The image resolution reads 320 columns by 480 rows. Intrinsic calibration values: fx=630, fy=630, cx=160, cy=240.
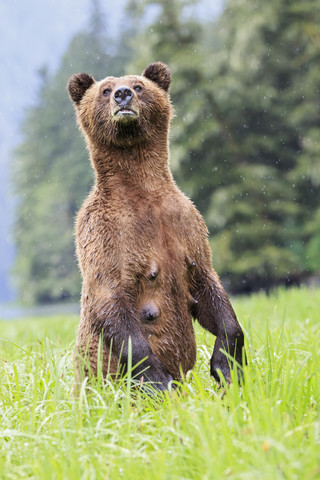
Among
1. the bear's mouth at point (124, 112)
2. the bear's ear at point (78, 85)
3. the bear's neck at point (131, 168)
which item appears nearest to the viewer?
the bear's mouth at point (124, 112)

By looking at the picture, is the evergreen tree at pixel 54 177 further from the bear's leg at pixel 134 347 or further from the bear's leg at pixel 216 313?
the bear's leg at pixel 134 347

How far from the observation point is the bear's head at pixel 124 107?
3148 mm

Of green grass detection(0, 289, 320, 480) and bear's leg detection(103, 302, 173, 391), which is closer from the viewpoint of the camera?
green grass detection(0, 289, 320, 480)

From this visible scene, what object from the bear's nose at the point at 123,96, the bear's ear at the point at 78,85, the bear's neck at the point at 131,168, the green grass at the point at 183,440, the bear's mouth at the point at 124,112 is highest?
the bear's ear at the point at 78,85

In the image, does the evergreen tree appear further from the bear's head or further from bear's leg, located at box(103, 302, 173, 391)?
bear's leg, located at box(103, 302, 173, 391)

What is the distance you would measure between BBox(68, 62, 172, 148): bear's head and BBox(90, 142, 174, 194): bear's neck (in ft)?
0.15

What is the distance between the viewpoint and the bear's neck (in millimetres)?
3240

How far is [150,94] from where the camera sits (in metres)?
3.39

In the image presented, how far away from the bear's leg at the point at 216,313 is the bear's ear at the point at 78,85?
49.8 inches

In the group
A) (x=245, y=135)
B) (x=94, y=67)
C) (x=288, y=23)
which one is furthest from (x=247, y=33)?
(x=94, y=67)

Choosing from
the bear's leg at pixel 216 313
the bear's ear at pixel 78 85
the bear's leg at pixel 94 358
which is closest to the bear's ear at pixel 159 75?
the bear's ear at pixel 78 85

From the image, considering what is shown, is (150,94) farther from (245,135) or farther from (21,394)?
(245,135)

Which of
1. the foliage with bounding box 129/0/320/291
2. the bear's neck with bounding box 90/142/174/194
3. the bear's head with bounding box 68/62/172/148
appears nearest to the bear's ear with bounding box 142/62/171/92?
the bear's head with bounding box 68/62/172/148

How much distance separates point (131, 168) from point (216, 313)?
0.87 meters
